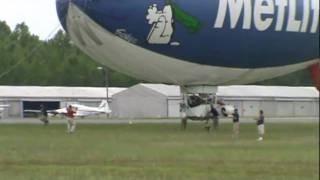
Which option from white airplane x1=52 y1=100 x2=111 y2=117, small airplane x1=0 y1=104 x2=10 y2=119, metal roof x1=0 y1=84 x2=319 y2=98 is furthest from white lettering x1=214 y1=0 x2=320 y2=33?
→ white airplane x1=52 y1=100 x2=111 y2=117

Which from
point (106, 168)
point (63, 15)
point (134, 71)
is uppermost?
point (63, 15)

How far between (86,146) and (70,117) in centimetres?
1276

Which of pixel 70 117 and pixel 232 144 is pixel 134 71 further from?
pixel 232 144

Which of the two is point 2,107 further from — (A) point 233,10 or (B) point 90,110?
(A) point 233,10

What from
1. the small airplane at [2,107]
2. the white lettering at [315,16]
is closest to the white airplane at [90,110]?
the small airplane at [2,107]

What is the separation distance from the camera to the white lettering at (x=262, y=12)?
3944cm

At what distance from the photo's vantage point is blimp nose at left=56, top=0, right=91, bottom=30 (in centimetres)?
3803

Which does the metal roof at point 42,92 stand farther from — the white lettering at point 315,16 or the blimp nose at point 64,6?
the white lettering at point 315,16

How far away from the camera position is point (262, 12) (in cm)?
3969

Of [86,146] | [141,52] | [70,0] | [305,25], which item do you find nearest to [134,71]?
[141,52]

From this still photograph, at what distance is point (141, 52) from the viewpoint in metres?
39.2

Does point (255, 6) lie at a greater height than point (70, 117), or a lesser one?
greater

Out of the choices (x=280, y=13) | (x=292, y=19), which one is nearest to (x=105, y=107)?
(x=292, y=19)

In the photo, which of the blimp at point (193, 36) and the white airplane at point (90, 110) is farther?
the white airplane at point (90, 110)
